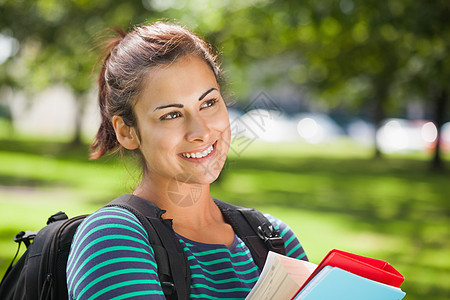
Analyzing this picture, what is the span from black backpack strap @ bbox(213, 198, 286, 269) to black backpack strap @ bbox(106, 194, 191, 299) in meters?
0.28

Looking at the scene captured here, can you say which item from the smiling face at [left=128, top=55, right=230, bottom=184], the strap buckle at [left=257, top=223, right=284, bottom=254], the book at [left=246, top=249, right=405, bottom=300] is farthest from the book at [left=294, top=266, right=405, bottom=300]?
the smiling face at [left=128, top=55, right=230, bottom=184]

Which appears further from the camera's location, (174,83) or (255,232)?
(255,232)

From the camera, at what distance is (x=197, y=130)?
5.47 feet

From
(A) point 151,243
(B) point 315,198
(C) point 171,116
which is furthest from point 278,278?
(B) point 315,198

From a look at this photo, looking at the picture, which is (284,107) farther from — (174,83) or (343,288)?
(343,288)

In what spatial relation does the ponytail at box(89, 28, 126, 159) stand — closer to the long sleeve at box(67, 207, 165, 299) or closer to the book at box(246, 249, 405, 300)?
the long sleeve at box(67, 207, 165, 299)

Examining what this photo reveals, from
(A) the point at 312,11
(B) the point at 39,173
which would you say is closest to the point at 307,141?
(B) the point at 39,173

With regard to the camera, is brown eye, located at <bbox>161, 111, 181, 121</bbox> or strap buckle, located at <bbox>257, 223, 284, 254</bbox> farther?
strap buckle, located at <bbox>257, 223, 284, 254</bbox>

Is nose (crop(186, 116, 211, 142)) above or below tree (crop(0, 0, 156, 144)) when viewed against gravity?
below

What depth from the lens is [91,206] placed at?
371 inches

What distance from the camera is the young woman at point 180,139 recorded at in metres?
1.61

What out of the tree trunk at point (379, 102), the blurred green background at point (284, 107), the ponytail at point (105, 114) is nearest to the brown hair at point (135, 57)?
the ponytail at point (105, 114)

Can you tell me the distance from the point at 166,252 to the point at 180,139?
1.09ft

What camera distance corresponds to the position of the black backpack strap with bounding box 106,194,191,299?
4.76 ft
